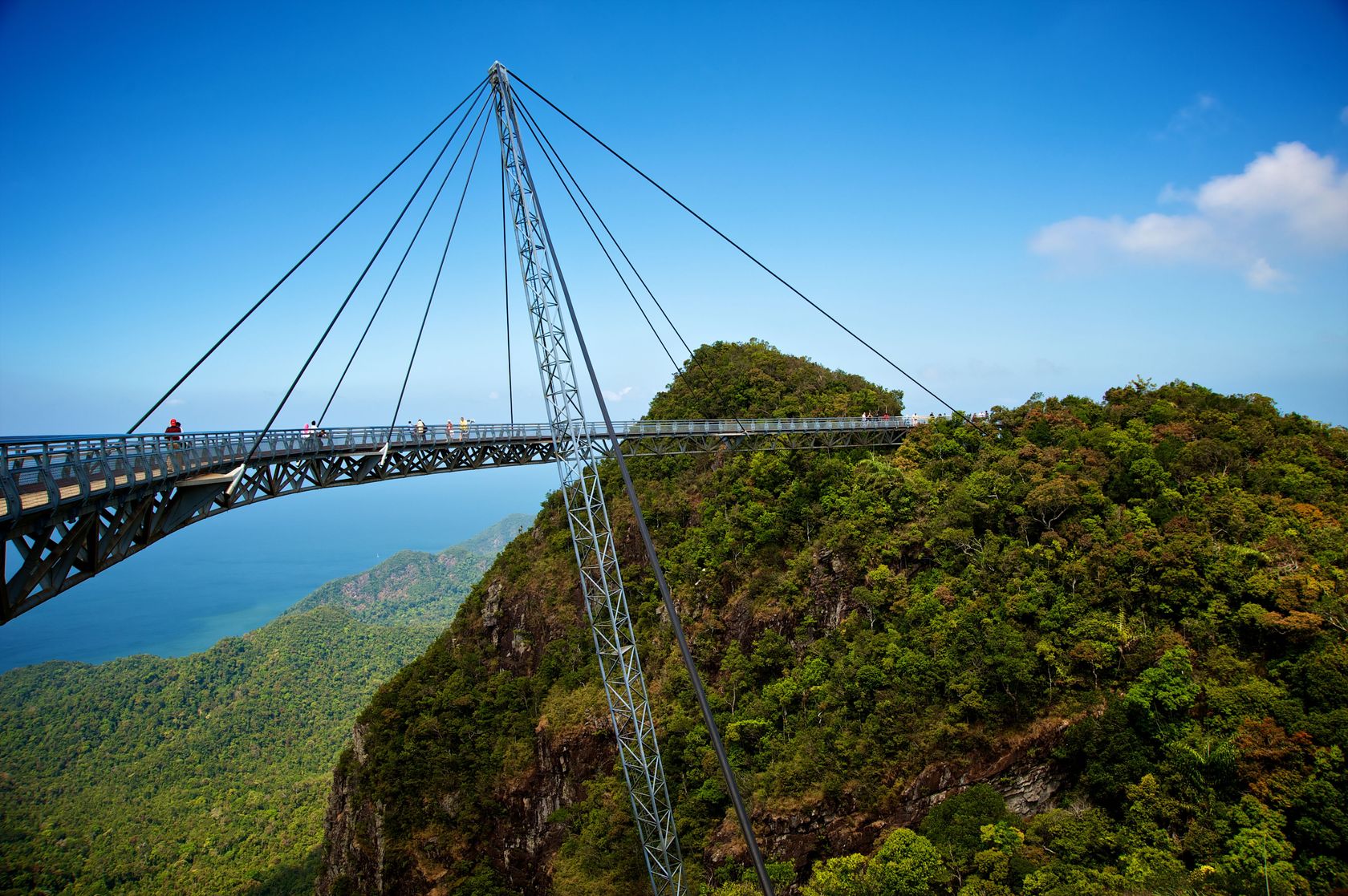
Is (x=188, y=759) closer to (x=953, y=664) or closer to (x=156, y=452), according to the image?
(x=156, y=452)

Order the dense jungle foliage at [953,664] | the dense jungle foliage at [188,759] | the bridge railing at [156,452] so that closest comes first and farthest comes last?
1. the bridge railing at [156,452]
2. the dense jungle foliage at [953,664]
3. the dense jungle foliage at [188,759]

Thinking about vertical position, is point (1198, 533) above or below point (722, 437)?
below

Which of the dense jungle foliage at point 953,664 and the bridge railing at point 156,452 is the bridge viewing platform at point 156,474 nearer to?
the bridge railing at point 156,452

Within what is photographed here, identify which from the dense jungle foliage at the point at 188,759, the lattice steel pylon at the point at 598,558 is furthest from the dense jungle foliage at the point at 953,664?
the dense jungle foliage at the point at 188,759

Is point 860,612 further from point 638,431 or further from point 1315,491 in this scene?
point 1315,491

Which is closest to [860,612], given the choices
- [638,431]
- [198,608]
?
[638,431]
